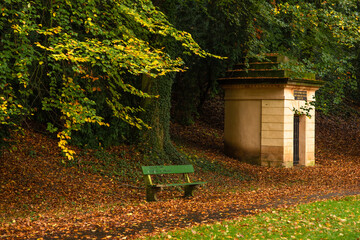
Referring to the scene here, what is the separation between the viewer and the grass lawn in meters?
6.66

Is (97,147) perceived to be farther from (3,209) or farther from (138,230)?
(138,230)

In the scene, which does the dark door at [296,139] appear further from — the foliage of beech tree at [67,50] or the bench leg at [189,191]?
the foliage of beech tree at [67,50]

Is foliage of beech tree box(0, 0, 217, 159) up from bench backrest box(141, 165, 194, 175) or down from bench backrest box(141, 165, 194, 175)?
up

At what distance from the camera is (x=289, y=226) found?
23.9 ft

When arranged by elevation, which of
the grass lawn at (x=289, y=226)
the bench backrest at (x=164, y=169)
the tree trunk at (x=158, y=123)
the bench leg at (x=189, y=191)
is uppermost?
the tree trunk at (x=158, y=123)

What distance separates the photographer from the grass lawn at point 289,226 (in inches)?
262

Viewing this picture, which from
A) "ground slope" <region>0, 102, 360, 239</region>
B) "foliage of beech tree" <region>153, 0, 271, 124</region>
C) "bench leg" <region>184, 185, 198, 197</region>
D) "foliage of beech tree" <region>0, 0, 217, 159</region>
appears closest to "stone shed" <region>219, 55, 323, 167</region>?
"ground slope" <region>0, 102, 360, 239</region>

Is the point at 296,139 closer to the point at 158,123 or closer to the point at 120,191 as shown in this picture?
the point at 158,123

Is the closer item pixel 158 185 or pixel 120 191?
pixel 158 185

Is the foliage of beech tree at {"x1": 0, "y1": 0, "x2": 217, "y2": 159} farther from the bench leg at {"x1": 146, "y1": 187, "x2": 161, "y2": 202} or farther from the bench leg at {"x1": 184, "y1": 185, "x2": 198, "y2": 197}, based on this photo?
the bench leg at {"x1": 184, "y1": 185, "x2": 198, "y2": 197}

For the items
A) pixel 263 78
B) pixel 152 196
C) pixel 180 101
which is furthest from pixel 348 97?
pixel 152 196

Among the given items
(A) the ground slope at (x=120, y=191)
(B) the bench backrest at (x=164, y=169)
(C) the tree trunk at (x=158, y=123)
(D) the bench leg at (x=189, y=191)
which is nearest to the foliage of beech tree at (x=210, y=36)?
(C) the tree trunk at (x=158, y=123)

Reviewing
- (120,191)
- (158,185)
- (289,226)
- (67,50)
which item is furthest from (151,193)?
(289,226)

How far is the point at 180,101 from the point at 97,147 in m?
8.73
